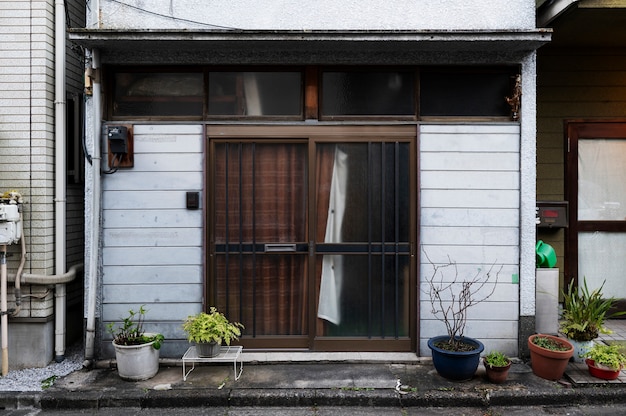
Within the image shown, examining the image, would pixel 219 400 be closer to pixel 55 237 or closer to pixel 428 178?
pixel 55 237

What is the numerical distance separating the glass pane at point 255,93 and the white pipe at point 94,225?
4.57ft

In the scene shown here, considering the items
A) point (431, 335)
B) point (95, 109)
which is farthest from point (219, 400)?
point (95, 109)

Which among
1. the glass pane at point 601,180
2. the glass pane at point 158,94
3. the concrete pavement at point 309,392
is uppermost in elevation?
the glass pane at point 158,94

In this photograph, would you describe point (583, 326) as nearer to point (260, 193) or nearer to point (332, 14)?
point (260, 193)

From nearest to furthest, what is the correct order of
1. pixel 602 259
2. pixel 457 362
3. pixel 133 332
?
pixel 457 362 < pixel 133 332 < pixel 602 259

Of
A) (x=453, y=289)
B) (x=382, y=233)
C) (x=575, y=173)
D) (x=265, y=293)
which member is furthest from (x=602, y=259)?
(x=265, y=293)

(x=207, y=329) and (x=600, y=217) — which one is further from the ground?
(x=600, y=217)

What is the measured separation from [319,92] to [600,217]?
5.14 metres

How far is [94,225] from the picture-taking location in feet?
19.0

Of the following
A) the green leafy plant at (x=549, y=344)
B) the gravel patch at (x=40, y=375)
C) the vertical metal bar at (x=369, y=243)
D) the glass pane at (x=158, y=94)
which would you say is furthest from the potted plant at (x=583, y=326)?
the gravel patch at (x=40, y=375)

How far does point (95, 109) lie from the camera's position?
5844mm

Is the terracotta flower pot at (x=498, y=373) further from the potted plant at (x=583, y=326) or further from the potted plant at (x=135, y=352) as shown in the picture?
the potted plant at (x=135, y=352)

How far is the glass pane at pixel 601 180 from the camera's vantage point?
299 inches

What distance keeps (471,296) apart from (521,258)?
0.81m
